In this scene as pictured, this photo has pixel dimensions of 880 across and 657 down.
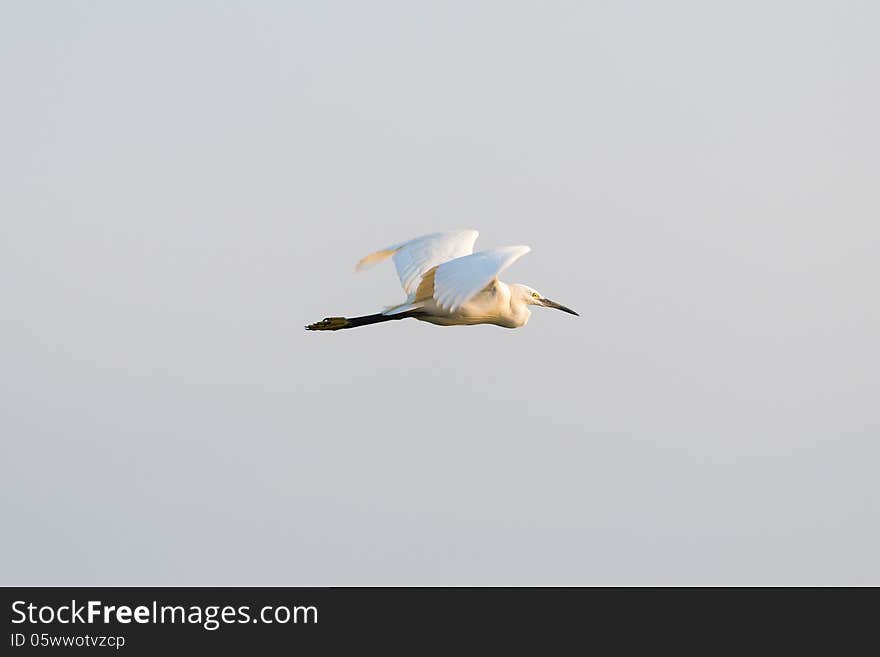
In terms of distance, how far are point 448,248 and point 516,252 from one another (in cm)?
381

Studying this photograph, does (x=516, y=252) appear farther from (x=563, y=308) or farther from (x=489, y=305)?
(x=563, y=308)

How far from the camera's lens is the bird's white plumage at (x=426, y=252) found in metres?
30.2

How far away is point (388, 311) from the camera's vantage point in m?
30.0

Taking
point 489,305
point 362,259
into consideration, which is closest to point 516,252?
point 489,305

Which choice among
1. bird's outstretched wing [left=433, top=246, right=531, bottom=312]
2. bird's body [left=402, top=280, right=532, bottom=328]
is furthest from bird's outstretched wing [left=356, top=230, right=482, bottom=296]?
bird's outstretched wing [left=433, top=246, right=531, bottom=312]

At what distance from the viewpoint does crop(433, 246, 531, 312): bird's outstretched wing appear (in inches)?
Result: 1005

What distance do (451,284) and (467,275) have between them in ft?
1.13

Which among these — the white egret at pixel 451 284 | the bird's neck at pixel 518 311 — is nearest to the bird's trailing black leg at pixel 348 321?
the white egret at pixel 451 284

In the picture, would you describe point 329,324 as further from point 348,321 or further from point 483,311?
point 483,311

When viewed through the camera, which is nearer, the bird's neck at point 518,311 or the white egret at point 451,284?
the white egret at point 451,284

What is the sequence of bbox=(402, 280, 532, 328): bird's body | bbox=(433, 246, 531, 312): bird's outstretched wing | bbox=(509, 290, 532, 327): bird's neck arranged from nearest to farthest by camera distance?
bbox=(433, 246, 531, 312): bird's outstretched wing → bbox=(402, 280, 532, 328): bird's body → bbox=(509, 290, 532, 327): bird's neck

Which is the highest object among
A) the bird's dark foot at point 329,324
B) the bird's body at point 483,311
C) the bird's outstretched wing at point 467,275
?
the bird's dark foot at point 329,324

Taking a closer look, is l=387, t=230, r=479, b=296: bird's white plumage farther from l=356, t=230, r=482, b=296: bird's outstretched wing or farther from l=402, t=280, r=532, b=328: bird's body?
l=402, t=280, r=532, b=328: bird's body

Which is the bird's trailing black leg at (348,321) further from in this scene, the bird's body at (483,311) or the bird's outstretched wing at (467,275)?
the bird's outstretched wing at (467,275)
